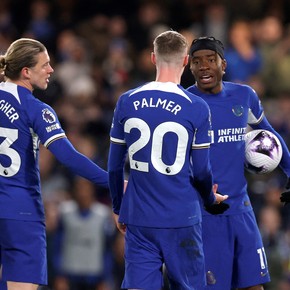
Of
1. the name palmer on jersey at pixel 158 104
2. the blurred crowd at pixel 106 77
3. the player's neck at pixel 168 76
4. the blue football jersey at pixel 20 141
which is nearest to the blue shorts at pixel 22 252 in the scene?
the blue football jersey at pixel 20 141

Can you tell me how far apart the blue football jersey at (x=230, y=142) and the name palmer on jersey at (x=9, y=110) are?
1463 mm

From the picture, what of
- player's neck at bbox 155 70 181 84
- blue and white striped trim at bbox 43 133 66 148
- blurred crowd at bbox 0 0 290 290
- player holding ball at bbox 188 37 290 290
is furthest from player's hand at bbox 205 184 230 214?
blurred crowd at bbox 0 0 290 290

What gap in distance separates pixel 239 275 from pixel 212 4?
8.39m

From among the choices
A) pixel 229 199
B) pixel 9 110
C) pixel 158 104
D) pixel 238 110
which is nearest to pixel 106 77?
pixel 238 110

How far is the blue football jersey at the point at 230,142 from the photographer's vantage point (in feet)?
28.3

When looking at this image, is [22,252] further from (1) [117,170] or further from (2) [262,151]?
(2) [262,151]

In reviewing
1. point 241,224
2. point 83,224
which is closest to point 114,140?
point 241,224

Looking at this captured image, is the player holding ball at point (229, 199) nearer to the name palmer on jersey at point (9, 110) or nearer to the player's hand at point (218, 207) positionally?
the player's hand at point (218, 207)

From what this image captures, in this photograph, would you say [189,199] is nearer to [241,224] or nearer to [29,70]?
[241,224]

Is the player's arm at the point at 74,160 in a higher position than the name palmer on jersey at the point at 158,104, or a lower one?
lower

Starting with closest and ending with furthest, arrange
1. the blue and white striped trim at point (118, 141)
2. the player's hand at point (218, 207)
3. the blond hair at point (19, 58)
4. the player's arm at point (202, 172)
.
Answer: the player's arm at point (202, 172), the blue and white striped trim at point (118, 141), the blond hair at point (19, 58), the player's hand at point (218, 207)

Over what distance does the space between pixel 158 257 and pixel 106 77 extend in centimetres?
794

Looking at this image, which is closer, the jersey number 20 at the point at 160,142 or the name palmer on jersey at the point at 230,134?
the jersey number 20 at the point at 160,142

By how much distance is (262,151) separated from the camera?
874 centimetres
